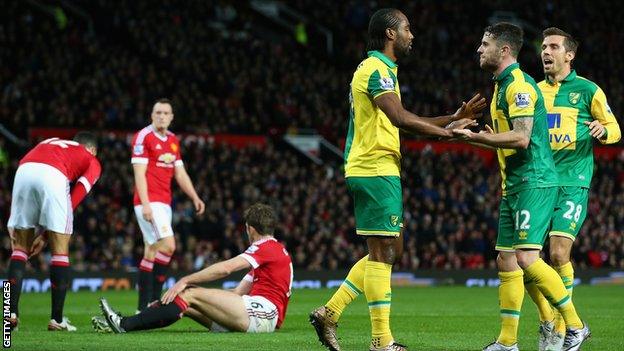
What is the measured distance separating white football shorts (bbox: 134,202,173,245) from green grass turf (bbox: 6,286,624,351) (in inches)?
46.3

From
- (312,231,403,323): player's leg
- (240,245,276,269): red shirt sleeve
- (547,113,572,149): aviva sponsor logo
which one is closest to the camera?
(312,231,403,323): player's leg

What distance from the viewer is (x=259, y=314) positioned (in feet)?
34.4

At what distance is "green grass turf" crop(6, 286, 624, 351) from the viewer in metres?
9.17

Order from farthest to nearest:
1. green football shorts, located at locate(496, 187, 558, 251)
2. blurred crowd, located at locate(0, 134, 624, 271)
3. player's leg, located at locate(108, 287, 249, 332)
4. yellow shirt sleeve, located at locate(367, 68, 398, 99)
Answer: blurred crowd, located at locate(0, 134, 624, 271) → player's leg, located at locate(108, 287, 249, 332) → green football shorts, located at locate(496, 187, 558, 251) → yellow shirt sleeve, located at locate(367, 68, 398, 99)

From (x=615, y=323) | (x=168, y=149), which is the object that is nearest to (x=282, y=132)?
(x=168, y=149)

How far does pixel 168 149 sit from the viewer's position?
13828mm

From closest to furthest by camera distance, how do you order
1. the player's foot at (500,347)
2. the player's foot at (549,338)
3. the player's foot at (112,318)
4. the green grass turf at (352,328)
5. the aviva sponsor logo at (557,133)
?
the player's foot at (500,347) → the player's foot at (549,338) → the green grass turf at (352,328) → the aviva sponsor logo at (557,133) → the player's foot at (112,318)

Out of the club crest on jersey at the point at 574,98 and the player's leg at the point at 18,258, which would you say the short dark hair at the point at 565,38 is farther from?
the player's leg at the point at 18,258

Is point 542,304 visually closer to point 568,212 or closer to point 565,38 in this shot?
point 568,212

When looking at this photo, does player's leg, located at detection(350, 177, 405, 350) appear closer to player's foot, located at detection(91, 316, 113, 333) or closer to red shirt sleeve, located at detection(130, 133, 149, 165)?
player's foot, located at detection(91, 316, 113, 333)

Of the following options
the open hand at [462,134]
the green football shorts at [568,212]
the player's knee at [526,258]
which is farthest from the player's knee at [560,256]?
the open hand at [462,134]

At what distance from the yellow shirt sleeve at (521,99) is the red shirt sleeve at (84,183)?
15.3 feet

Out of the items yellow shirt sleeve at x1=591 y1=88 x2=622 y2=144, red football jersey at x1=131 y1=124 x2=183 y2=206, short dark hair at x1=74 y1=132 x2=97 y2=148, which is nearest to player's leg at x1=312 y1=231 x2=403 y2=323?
yellow shirt sleeve at x1=591 y1=88 x2=622 y2=144

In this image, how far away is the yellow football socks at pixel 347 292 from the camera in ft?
28.8
